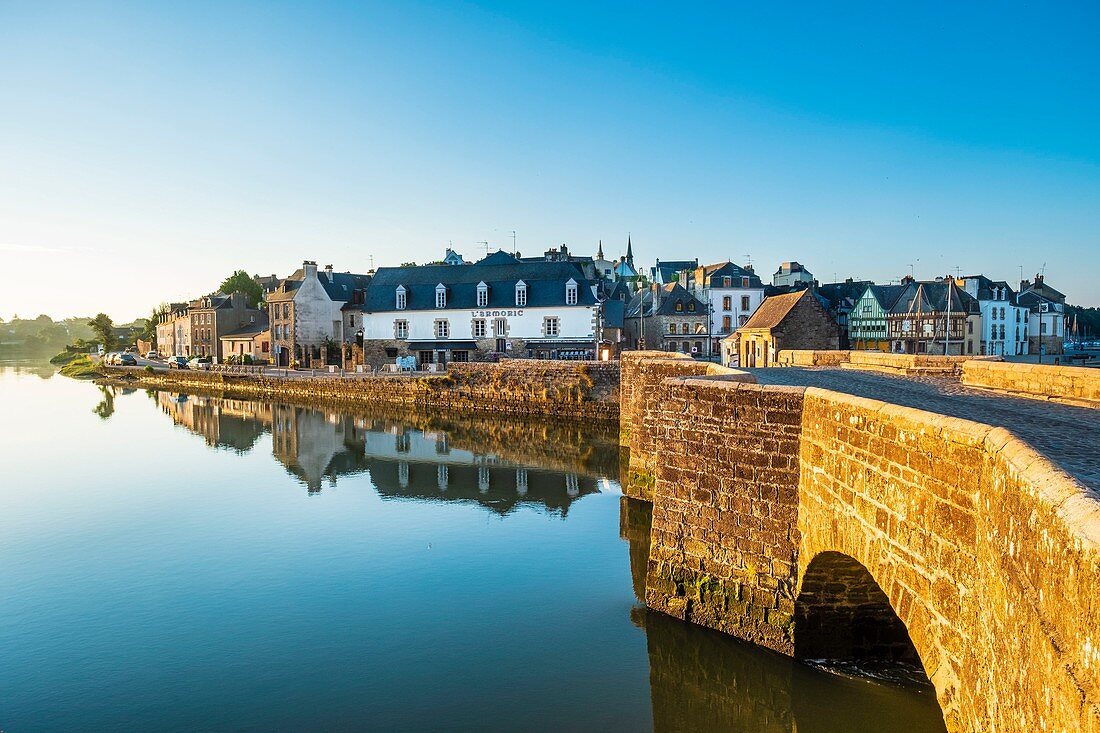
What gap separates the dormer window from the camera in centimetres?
4419

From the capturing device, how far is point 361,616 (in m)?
10.7

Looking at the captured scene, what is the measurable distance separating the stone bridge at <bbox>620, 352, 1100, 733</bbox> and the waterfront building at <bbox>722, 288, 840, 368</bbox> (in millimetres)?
16043

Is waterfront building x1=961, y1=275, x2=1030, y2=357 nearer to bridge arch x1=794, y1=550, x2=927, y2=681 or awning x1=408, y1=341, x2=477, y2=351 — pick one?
awning x1=408, y1=341, x2=477, y2=351

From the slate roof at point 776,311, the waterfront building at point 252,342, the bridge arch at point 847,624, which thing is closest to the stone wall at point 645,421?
the bridge arch at point 847,624

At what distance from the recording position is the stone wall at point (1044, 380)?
792 centimetres

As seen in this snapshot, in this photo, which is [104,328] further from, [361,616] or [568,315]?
[361,616]

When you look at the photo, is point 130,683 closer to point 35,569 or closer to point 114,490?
point 35,569

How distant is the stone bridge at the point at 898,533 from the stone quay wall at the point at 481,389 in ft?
65.1

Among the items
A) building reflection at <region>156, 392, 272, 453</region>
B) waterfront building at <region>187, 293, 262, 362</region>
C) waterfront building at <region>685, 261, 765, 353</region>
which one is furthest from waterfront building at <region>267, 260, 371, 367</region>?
waterfront building at <region>685, 261, 765, 353</region>

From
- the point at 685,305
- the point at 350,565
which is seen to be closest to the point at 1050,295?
the point at 685,305

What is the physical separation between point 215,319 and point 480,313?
3566 cm

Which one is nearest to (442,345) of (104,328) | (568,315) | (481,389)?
(568,315)

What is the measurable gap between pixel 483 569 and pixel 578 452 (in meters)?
12.0

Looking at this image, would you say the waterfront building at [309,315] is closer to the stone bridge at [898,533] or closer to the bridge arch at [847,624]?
the stone bridge at [898,533]
